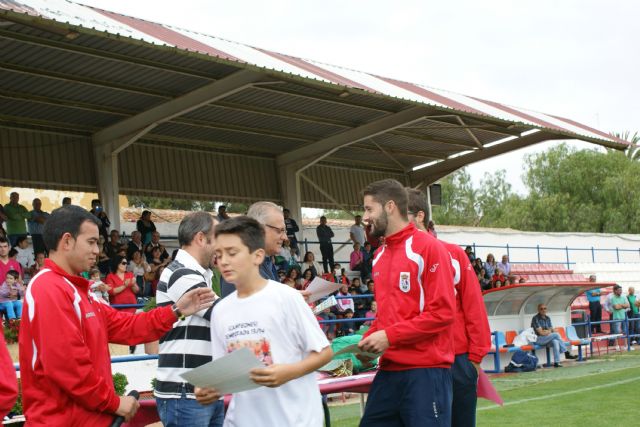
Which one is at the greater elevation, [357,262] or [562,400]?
[357,262]

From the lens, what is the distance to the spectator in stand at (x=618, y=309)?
29250mm

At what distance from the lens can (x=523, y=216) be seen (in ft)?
230

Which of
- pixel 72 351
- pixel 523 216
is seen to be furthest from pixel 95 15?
pixel 523 216

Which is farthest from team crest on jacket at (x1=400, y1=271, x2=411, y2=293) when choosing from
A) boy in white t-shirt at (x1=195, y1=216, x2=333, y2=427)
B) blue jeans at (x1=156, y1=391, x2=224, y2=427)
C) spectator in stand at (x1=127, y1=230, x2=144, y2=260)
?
spectator in stand at (x1=127, y1=230, x2=144, y2=260)

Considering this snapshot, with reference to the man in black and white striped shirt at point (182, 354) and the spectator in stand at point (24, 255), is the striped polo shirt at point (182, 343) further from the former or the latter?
the spectator in stand at point (24, 255)

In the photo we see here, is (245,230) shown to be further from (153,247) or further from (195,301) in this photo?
(153,247)

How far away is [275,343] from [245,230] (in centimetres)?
57

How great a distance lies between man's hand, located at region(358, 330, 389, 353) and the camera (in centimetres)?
524

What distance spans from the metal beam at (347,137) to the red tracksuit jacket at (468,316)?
1883 cm

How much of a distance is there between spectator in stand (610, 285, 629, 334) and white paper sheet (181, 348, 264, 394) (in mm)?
26438

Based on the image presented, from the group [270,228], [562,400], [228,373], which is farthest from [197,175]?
[228,373]

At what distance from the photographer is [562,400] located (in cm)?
1418

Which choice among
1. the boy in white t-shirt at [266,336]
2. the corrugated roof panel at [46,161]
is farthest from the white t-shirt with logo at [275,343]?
the corrugated roof panel at [46,161]

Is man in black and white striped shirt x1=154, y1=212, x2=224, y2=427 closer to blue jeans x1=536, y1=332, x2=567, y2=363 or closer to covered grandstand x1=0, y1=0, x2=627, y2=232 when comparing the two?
covered grandstand x1=0, y1=0, x2=627, y2=232
